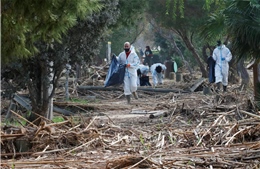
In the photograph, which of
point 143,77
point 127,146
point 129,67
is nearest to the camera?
point 127,146

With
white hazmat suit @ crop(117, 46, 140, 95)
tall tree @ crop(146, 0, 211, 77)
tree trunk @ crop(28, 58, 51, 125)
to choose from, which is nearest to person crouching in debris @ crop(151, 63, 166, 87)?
tall tree @ crop(146, 0, 211, 77)

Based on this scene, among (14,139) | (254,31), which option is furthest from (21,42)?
(254,31)

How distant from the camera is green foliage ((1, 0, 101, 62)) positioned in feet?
21.9

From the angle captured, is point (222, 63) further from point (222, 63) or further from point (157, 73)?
point (157, 73)

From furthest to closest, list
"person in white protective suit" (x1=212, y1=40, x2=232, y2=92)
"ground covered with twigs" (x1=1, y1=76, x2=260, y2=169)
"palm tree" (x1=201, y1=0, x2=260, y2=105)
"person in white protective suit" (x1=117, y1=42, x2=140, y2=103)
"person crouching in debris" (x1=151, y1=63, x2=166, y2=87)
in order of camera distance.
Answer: "person crouching in debris" (x1=151, y1=63, x2=166, y2=87), "person in white protective suit" (x1=212, y1=40, x2=232, y2=92), "person in white protective suit" (x1=117, y1=42, x2=140, y2=103), "palm tree" (x1=201, y1=0, x2=260, y2=105), "ground covered with twigs" (x1=1, y1=76, x2=260, y2=169)

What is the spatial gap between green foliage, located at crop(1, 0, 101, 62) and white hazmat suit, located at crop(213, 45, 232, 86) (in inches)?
595

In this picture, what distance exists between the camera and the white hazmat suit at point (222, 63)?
2233cm

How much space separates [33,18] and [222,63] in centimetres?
1616

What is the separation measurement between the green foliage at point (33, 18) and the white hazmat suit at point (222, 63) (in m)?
15.1

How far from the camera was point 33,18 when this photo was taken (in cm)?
704

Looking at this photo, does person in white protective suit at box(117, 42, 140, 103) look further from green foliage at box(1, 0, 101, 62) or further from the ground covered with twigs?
green foliage at box(1, 0, 101, 62)

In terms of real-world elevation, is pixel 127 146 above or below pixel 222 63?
below

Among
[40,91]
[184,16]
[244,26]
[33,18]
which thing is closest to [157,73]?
[184,16]

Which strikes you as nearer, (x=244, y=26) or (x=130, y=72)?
(x=244, y=26)
